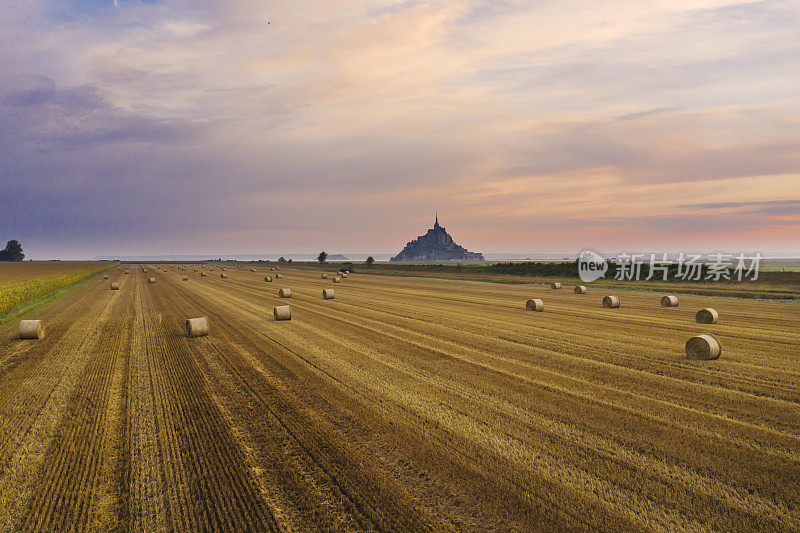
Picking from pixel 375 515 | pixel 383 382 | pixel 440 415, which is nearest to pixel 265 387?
pixel 383 382

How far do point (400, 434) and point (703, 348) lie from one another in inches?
363

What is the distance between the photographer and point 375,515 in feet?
16.0

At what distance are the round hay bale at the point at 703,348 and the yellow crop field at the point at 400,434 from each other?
262mm

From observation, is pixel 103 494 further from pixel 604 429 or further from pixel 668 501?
pixel 604 429

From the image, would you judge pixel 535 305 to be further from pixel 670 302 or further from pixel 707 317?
pixel 670 302

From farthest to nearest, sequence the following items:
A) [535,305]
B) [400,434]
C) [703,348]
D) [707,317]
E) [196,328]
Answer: [535,305] < [707,317] < [196,328] < [703,348] < [400,434]

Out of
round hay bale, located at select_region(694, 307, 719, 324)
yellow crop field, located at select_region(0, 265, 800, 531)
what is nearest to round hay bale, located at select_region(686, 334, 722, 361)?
yellow crop field, located at select_region(0, 265, 800, 531)

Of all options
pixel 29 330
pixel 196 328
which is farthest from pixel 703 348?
pixel 29 330

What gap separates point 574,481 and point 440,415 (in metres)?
2.73

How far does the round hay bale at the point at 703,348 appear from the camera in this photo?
1151 centimetres

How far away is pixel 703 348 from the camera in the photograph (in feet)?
37.9

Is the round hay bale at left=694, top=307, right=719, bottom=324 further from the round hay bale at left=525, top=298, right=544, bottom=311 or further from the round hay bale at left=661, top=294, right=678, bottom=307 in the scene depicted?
the round hay bale at left=525, top=298, right=544, bottom=311

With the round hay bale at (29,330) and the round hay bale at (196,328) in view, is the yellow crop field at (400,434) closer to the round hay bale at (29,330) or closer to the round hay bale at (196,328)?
the round hay bale at (29,330)

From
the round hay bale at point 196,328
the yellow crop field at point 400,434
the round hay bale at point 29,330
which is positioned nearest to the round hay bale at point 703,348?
the yellow crop field at point 400,434
